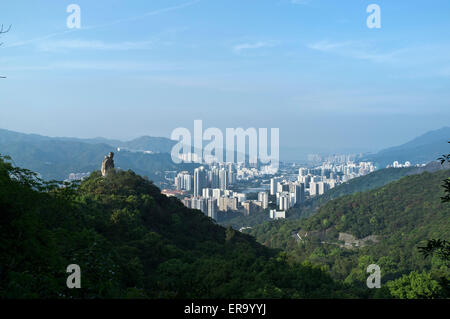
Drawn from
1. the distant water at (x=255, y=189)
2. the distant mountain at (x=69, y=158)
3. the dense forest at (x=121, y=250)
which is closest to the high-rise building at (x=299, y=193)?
the distant water at (x=255, y=189)

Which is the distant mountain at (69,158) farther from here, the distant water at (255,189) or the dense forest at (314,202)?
the dense forest at (314,202)

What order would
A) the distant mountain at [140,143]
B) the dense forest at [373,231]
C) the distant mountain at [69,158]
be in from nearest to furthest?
the dense forest at [373,231], the distant mountain at [69,158], the distant mountain at [140,143]

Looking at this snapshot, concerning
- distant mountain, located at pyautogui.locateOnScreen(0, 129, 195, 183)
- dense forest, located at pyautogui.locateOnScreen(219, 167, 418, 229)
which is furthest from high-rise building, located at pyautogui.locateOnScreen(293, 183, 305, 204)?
distant mountain, located at pyautogui.locateOnScreen(0, 129, 195, 183)

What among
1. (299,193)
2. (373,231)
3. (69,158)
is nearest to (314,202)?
(299,193)

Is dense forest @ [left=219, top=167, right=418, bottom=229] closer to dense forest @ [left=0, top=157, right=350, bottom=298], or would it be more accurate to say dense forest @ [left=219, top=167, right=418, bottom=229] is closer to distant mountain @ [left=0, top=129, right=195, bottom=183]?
distant mountain @ [left=0, top=129, right=195, bottom=183]
